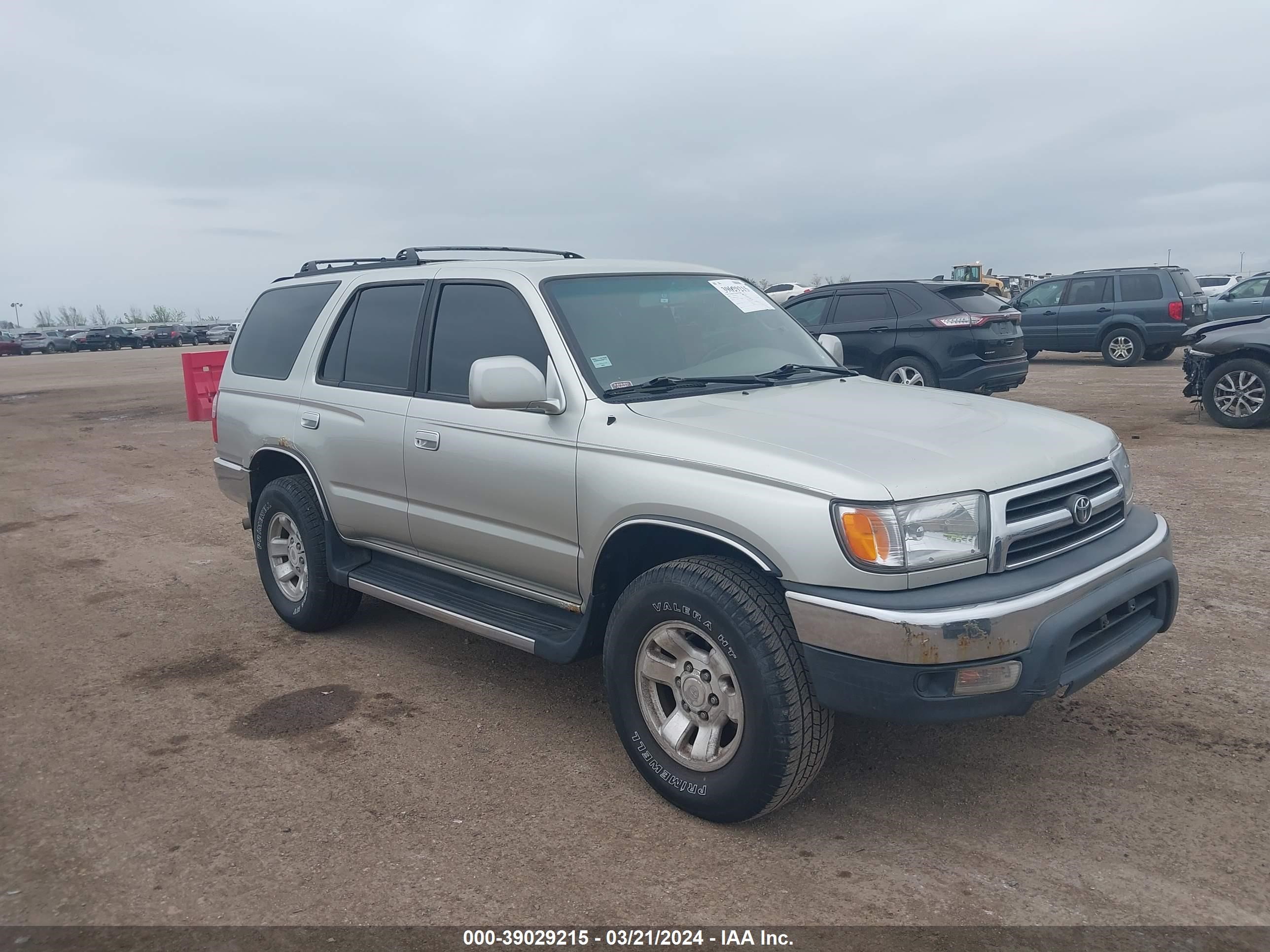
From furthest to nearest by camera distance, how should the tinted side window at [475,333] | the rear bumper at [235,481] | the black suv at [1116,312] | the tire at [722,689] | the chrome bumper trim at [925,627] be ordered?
1. the black suv at [1116,312]
2. the rear bumper at [235,481]
3. the tinted side window at [475,333]
4. the tire at [722,689]
5. the chrome bumper trim at [925,627]

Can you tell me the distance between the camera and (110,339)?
5862cm

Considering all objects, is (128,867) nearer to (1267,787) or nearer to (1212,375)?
(1267,787)

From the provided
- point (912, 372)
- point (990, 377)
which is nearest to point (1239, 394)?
point (990, 377)

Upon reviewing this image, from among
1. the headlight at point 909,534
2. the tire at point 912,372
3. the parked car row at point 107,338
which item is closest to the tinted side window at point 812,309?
the tire at point 912,372

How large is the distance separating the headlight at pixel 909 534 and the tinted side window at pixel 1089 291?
55.7 feet

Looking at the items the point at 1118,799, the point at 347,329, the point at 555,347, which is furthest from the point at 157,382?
the point at 1118,799

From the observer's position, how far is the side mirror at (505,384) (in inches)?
142

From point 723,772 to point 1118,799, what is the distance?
1.42 metres

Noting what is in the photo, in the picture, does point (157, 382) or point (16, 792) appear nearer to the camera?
point (16, 792)

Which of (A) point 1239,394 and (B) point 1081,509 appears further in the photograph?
(A) point 1239,394

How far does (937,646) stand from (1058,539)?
716mm

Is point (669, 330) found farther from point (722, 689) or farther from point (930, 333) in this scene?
point (930, 333)

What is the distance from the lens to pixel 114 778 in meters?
3.84

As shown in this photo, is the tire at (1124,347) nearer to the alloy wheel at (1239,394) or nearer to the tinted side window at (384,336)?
the alloy wheel at (1239,394)
